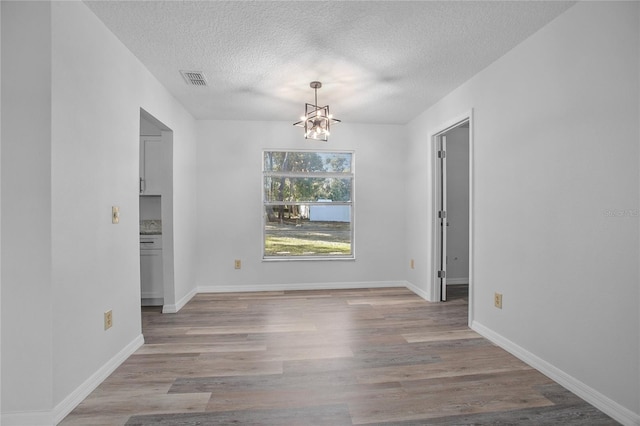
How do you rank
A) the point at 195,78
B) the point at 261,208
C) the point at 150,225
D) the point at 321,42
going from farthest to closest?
the point at 261,208
the point at 150,225
the point at 195,78
the point at 321,42

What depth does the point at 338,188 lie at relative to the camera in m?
4.64

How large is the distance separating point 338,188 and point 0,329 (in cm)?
370

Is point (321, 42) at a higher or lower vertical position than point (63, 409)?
higher

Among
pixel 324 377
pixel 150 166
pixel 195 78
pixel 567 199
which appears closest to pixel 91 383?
pixel 324 377

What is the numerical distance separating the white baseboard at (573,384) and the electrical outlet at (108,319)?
3039mm

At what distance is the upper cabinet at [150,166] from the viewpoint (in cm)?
365

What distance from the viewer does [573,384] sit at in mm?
1965

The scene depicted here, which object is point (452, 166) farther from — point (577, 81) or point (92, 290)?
point (92, 290)

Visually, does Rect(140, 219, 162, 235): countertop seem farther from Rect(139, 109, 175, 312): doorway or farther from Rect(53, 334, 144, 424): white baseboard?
Rect(53, 334, 144, 424): white baseboard

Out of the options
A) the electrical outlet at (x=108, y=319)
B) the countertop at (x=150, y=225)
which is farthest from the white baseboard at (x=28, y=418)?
the countertop at (x=150, y=225)

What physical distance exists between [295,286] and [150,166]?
2.42m

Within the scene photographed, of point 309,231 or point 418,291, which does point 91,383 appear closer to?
point 309,231

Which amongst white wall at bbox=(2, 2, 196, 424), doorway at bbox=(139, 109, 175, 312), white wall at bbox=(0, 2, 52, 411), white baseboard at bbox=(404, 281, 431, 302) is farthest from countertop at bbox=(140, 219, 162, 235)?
white baseboard at bbox=(404, 281, 431, 302)

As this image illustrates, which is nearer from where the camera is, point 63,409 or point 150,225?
point 63,409
